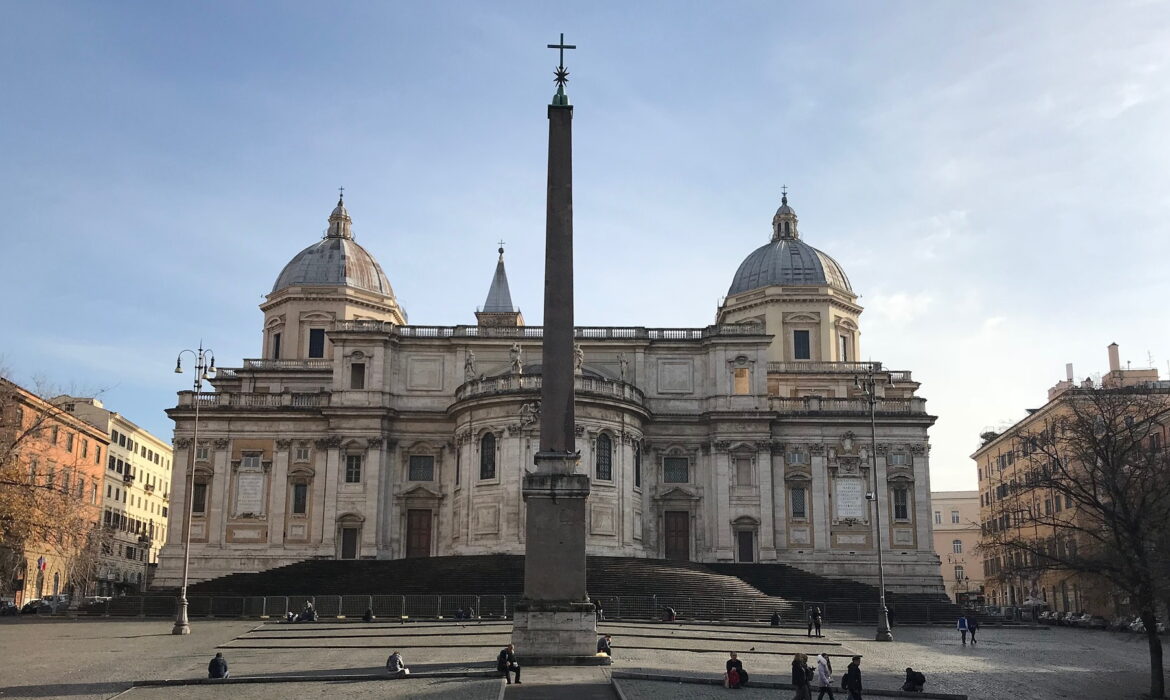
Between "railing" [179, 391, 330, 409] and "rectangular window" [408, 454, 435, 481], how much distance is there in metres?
5.75

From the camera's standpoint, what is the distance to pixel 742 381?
62.0 metres

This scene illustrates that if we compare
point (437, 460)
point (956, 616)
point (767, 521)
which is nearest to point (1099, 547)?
point (956, 616)

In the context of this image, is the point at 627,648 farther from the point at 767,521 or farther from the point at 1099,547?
the point at 767,521

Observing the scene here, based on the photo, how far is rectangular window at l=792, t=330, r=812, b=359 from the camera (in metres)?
68.4

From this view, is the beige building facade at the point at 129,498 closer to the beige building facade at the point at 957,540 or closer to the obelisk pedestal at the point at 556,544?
the obelisk pedestal at the point at 556,544

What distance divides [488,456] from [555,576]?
30.4m

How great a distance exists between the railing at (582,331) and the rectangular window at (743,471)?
270 inches

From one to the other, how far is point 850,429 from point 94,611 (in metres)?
38.8

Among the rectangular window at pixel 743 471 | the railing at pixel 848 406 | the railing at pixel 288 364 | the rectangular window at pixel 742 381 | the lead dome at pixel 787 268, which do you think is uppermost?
the lead dome at pixel 787 268

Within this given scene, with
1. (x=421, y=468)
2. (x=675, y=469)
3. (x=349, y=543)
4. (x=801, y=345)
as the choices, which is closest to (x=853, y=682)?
(x=675, y=469)

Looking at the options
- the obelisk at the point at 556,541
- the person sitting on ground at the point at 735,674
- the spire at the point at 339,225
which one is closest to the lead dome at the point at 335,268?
the spire at the point at 339,225

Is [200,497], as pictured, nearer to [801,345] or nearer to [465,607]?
[465,607]

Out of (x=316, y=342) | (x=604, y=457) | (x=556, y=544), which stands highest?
(x=316, y=342)

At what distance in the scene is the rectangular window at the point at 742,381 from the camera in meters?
61.3
